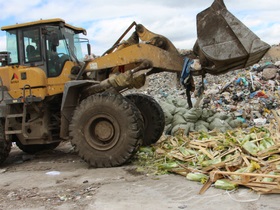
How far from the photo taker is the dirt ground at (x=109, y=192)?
4.69 metres

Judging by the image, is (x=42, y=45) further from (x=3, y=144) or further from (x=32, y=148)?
(x=32, y=148)

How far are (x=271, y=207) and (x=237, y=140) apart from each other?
2061 mm

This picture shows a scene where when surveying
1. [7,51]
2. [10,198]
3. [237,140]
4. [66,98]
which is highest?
[7,51]

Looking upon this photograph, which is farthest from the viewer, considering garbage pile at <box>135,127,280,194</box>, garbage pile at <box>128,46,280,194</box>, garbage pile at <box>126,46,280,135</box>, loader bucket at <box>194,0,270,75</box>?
garbage pile at <box>126,46,280,135</box>

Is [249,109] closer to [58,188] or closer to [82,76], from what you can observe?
[82,76]

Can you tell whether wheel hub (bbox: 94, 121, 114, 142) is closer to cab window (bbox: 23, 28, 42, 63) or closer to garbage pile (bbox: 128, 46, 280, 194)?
garbage pile (bbox: 128, 46, 280, 194)

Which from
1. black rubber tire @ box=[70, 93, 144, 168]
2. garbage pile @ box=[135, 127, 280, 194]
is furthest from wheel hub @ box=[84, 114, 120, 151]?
garbage pile @ box=[135, 127, 280, 194]

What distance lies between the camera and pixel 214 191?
5047mm

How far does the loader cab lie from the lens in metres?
7.71

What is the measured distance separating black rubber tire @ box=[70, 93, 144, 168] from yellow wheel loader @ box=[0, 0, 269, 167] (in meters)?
0.02

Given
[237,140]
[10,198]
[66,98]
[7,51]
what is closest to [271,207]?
[237,140]

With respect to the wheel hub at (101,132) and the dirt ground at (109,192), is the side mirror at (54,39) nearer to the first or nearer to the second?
the wheel hub at (101,132)

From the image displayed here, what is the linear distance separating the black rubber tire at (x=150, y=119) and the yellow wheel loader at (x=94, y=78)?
21 mm

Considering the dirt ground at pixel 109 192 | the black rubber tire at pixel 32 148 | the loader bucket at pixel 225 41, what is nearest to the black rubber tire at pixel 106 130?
the dirt ground at pixel 109 192
